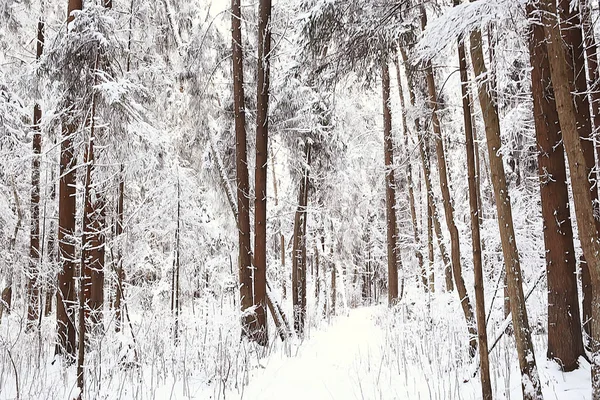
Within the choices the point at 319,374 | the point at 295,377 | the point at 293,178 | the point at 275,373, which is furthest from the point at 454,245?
the point at 293,178

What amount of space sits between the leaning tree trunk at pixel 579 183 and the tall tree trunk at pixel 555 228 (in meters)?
1.36

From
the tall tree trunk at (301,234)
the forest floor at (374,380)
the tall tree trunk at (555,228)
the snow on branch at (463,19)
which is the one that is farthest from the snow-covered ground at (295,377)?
the snow on branch at (463,19)

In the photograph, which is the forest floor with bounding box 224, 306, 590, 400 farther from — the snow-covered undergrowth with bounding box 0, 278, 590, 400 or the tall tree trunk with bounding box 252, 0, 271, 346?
the tall tree trunk with bounding box 252, 0, 271, 346

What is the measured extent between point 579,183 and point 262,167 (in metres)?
6.59

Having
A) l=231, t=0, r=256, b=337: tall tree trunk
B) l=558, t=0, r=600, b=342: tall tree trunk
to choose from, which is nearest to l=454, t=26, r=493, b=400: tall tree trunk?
l=558, t=0, r=600, b=342: tall tree trunk

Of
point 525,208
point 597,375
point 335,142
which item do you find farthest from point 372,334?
point 597,375

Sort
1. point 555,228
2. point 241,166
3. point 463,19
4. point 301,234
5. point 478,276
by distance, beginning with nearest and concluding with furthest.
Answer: point 463,19 → point 478,276 → point 555,228 → point 241,166 → point 301,234

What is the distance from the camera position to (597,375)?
137 inches

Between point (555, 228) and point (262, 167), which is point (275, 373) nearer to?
point (262, 167)

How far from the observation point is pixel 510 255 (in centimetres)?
400

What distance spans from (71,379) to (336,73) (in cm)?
628

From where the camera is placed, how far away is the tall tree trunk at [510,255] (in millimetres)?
3824

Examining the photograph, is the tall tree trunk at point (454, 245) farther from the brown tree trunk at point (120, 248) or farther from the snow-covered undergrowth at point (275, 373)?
the brown tree trunk at point (120, 248)

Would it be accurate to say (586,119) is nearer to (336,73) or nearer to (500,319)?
(336,73)
